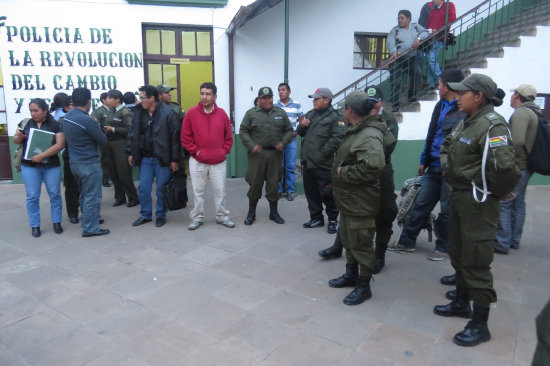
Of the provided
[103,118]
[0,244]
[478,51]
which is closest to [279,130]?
[103,118]

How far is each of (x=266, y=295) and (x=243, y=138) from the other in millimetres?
2590

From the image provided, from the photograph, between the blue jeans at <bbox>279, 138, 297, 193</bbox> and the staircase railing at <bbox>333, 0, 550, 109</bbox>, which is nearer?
the blue jeans at <bbox>279, 138, 297, 193</bbox>

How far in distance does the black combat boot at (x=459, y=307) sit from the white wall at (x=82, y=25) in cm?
709

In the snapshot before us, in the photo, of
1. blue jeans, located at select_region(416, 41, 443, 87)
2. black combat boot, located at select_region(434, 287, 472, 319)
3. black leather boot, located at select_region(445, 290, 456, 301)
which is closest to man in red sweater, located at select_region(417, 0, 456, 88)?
blue jeans, located at select_region(416, 41, 443, 87)

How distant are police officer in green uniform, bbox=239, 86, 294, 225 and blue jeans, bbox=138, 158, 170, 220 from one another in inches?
45.5

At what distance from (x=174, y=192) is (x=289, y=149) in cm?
247

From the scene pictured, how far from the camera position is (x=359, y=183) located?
3.29m

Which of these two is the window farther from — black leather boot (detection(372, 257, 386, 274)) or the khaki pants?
black leather boot (detection(372, 257, 386, 274))

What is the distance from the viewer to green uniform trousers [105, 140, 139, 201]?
6.57 m

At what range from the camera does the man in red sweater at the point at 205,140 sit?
5.30 m

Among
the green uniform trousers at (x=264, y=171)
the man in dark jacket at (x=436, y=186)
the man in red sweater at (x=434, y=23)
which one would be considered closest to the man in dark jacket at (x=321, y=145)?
the green uniform trousers at (x=264, y=171)

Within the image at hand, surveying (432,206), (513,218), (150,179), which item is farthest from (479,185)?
(150,179)

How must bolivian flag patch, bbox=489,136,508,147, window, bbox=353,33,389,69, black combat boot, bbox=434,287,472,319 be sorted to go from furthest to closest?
window, bbox=353,33,389,69 < black combat boot, bbox=434,287,472,319 < bolivian flag patch, bbox=489,136,508,147

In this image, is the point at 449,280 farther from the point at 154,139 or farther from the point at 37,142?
the point at 37,142
